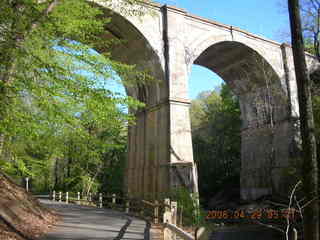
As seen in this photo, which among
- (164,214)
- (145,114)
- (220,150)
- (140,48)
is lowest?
(164,214)

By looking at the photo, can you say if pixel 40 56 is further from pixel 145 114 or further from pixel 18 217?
pixel 145 114

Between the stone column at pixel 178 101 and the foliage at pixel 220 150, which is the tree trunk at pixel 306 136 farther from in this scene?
the foliage at pixel 220 150

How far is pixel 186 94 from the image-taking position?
53.2ft

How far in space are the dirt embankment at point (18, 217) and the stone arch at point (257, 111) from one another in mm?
14564

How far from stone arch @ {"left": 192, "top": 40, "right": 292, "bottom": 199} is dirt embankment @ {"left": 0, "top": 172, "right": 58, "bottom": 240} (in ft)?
47.8

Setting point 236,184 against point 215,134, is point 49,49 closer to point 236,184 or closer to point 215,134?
point 236,184

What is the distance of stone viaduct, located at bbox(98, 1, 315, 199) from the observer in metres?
15.5

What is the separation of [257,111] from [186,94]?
9556mm

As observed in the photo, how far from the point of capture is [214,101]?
141 ft

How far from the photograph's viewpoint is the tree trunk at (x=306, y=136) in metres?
5.81
